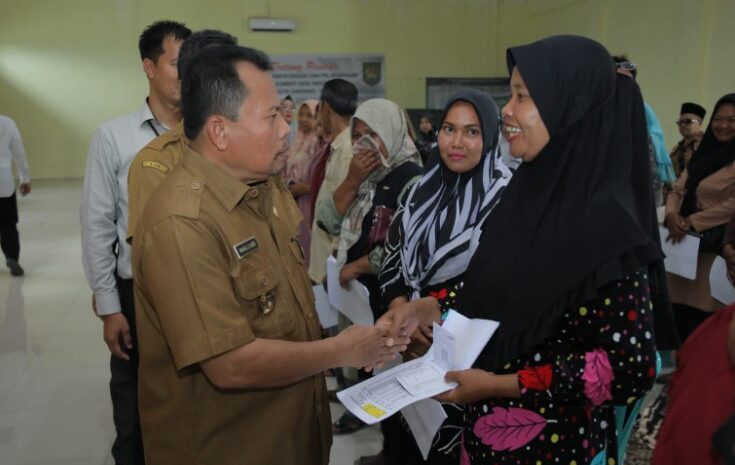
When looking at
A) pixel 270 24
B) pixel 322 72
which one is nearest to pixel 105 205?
pixel 322 72

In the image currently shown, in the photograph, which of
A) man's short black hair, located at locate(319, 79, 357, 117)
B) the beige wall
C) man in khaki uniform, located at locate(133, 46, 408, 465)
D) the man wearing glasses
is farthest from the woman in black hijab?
the beige wall

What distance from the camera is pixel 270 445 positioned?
134cm

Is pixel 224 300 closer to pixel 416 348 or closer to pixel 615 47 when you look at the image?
pixel 416 348

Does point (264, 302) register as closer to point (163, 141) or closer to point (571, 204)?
point (571, 204)

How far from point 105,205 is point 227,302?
3.59 ft

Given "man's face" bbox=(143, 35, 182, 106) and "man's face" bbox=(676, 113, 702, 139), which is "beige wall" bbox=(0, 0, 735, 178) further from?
"man's face" bbox=(143, 35, 182, 106)

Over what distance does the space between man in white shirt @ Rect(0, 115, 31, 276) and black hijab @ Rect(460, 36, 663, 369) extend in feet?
18.0

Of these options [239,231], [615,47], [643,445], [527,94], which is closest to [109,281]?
[239,231]

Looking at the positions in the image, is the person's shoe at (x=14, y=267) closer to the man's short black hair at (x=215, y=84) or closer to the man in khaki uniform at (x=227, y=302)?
the man in khaki uniform at (x=227, y=302)

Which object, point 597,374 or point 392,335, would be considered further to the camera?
point 392,335

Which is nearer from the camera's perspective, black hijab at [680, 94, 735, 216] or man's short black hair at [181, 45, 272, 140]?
man's short black hair at [181, 45, 272, 140]

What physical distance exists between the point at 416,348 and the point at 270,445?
22.2 inches

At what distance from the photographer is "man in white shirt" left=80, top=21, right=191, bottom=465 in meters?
2.04

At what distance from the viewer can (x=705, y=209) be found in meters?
2.99
